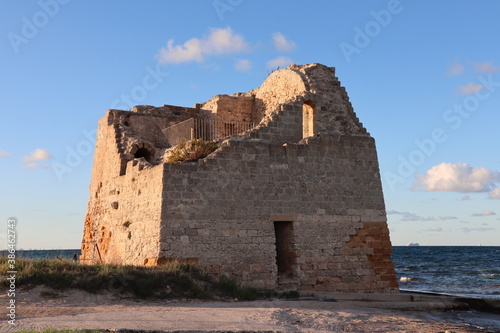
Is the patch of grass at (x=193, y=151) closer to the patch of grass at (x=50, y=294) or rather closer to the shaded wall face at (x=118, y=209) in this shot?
the shaded wall face at (x=118, y=209)

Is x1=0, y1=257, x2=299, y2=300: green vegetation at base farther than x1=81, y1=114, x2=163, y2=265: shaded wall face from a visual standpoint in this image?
No

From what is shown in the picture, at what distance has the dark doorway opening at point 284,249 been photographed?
45.5ft

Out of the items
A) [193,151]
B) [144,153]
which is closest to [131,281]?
[193,151]

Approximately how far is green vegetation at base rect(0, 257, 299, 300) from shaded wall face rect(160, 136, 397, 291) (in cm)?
75

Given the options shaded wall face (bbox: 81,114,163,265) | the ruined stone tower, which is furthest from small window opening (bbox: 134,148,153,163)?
shaded wall face (bbox: 81,114,163,265)

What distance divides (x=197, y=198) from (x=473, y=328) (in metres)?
6.52

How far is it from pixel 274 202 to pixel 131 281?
13.9ft

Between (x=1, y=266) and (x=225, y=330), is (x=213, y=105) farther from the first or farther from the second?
(x=225, y=330)

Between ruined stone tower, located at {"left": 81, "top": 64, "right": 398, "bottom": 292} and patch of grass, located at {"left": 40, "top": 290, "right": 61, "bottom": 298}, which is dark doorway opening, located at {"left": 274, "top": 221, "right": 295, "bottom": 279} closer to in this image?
ruined stone tower, located at {"left": 81, "top": 64, "right": 398, "bottom": 292}

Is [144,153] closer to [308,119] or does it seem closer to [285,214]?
[308,119]

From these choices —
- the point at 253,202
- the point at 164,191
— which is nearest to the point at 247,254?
the point at 253,202

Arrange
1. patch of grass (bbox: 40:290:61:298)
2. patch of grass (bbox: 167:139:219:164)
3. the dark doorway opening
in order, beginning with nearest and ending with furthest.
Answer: patch of grass (bbox: 40:290:61:298) < the dark doorway opening < patch of grass (bbox: 167:139:219:164)

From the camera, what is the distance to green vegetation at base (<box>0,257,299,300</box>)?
10.9 meters

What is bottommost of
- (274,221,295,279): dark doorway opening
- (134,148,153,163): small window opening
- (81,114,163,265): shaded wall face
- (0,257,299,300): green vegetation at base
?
(0,257,299,300): green vegetation at base
